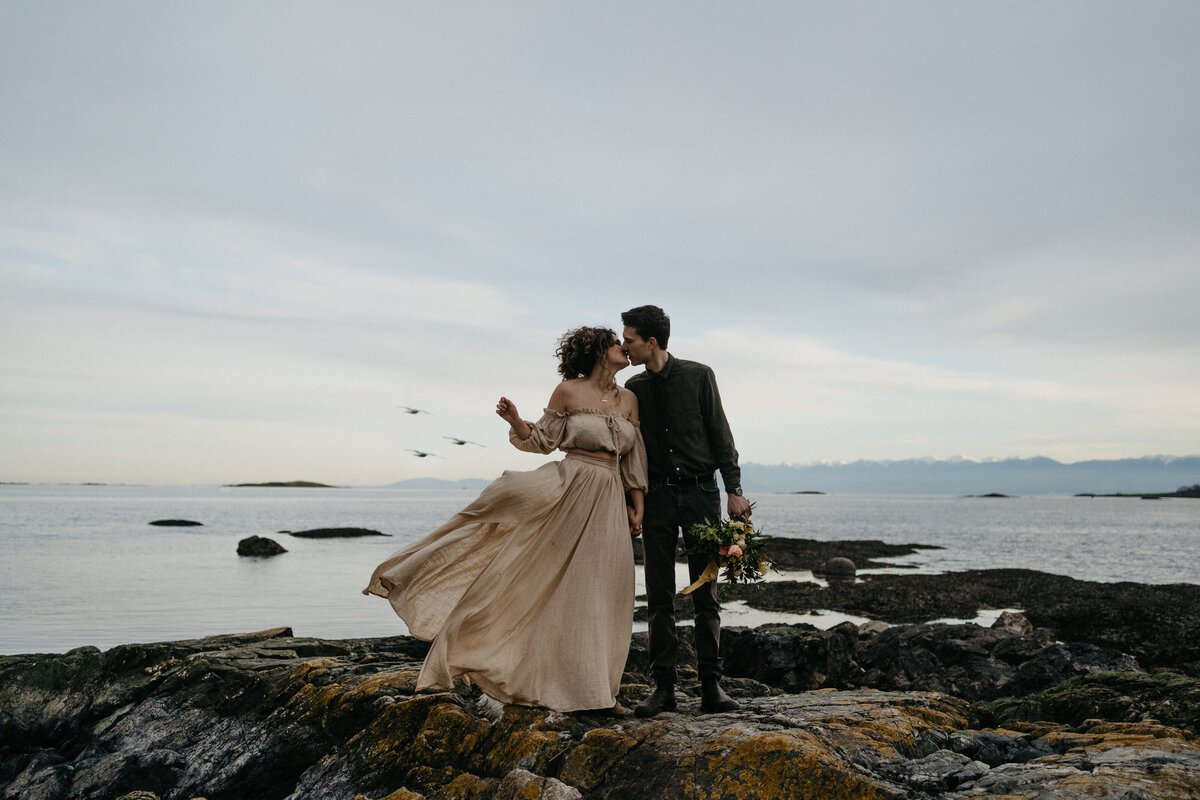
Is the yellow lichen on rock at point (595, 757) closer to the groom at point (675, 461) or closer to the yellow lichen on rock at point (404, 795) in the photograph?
the yellow lichen on rock at point (404, 795)

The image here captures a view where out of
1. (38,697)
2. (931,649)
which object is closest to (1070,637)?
(931,649)

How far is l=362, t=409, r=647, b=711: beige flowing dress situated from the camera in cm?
559

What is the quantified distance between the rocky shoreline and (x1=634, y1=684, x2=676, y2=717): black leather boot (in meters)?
0.14

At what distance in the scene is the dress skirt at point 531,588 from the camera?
5.57m

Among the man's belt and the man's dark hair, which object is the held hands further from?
the man's dark hair

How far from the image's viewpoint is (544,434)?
235 inches

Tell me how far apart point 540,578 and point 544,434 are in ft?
3.63

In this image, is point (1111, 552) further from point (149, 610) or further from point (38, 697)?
point (38, 697)

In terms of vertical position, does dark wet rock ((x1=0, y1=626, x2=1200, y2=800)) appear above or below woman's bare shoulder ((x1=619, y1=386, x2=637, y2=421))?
below

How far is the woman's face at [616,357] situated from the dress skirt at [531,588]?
76 cm

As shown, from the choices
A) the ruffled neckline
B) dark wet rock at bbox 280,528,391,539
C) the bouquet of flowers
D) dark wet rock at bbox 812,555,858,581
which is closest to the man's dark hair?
the ruffled neckline

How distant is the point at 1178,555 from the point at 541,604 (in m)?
50.6

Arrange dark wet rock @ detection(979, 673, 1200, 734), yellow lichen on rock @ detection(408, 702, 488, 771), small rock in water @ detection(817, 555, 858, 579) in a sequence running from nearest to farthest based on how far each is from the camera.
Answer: yellow lichen on rock @ detection(408, 702, 488, 771), dark wet rock @ detection(979, 673, 1200, 734), small rock in water @ detection(817, 555, 858, 579)

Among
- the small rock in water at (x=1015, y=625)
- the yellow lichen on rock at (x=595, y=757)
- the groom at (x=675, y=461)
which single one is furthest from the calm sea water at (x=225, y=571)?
the small rock in water at (x=1015, y=625)
